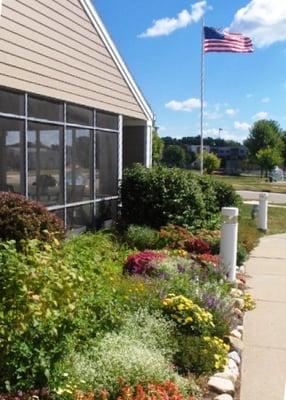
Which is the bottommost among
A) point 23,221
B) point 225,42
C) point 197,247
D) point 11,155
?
point 197,247

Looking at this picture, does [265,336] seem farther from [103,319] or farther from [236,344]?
[103,319]

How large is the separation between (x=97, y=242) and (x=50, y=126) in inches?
94.4

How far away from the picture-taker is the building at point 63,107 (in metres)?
8.88

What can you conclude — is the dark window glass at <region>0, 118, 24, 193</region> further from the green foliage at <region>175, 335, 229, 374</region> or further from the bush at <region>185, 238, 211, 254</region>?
→ the green foliage at <region>175, 335, 229, 374</region>

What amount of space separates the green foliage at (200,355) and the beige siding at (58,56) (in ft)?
16.3

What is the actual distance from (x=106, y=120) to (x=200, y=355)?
872 centimetres

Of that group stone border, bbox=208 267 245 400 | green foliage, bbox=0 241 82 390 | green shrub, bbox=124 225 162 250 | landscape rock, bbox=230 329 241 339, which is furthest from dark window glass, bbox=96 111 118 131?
green foliage, bbox=0 241 82 390

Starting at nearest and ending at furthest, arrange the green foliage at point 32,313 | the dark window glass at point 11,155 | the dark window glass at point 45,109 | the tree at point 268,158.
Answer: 1. the green foliage at point 32,313
2. the dark window glass at point 11,155
3. the dark window glass at point 45,109
4. the tree at point 268,158

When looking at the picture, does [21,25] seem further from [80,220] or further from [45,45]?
[80,220]

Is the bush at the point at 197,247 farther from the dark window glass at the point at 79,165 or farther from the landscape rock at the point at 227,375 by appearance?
the landscape rock at the point at 227,375

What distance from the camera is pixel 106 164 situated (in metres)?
13.0

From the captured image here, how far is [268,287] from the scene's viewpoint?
8.88 metres

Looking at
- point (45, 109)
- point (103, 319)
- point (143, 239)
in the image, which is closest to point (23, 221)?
point (103, 319)

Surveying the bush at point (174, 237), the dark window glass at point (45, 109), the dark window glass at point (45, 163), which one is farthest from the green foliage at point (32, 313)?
the bush at point (174, 237)
